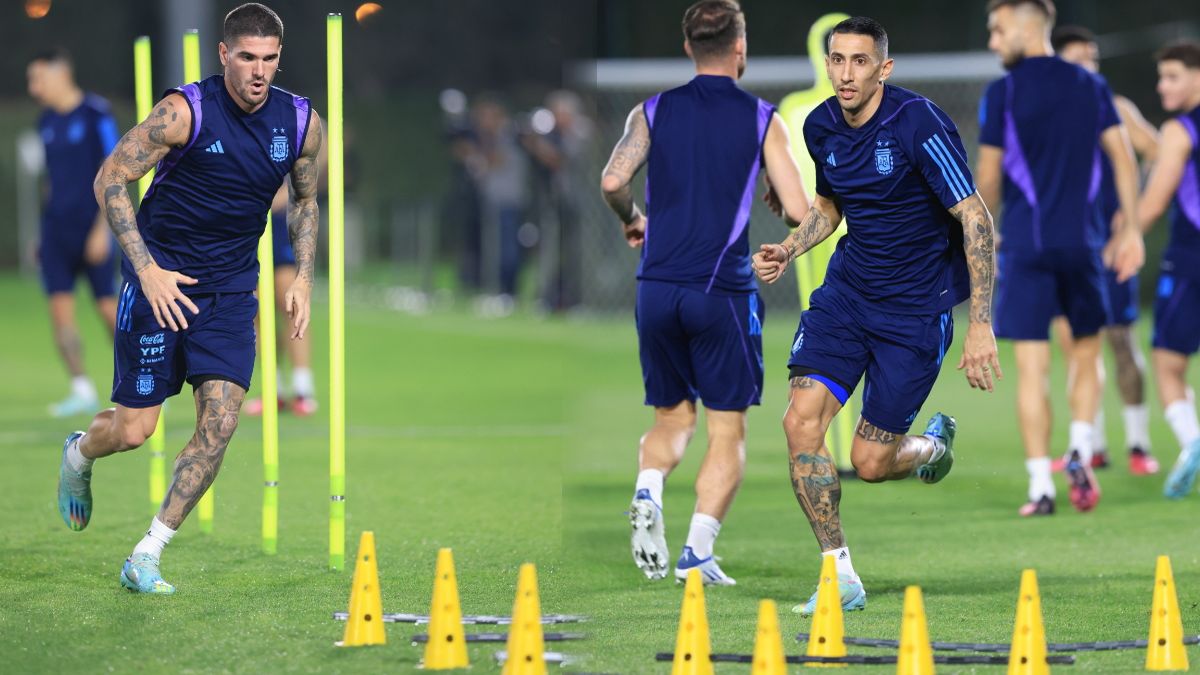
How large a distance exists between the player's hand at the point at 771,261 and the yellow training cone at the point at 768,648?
5.52ft

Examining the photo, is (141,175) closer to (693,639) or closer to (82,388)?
(693,639)

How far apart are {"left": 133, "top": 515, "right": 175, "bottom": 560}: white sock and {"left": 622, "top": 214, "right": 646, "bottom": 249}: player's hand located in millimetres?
2197

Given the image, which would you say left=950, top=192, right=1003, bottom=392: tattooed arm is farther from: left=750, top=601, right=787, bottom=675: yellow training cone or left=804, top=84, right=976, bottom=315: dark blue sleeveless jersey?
left=750, top=601, right=787, bottom=675: yellow training cone

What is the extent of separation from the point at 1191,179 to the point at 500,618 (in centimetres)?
537

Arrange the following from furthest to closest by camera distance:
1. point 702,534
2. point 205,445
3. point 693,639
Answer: point 702,534
point 205,445
point 693,639

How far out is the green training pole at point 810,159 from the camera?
9.67 metres

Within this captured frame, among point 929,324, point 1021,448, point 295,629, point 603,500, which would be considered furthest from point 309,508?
point 1021,448

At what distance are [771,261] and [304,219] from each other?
1.85 meters

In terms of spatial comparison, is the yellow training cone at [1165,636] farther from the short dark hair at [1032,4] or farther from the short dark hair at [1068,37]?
the short dark hair at [1068,37]

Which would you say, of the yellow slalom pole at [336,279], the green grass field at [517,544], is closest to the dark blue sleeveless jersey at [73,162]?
the green grass field at [517,544]

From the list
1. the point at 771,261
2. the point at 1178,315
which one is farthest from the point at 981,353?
the point at 1178,315

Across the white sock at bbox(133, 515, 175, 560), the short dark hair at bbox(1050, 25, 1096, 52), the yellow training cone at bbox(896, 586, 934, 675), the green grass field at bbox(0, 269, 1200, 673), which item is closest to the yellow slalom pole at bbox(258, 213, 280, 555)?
the green grass field at bbox(0, 269, 1200, 673)

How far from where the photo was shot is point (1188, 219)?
10172 millimetres

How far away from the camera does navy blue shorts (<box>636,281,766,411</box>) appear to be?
25.0 ft
